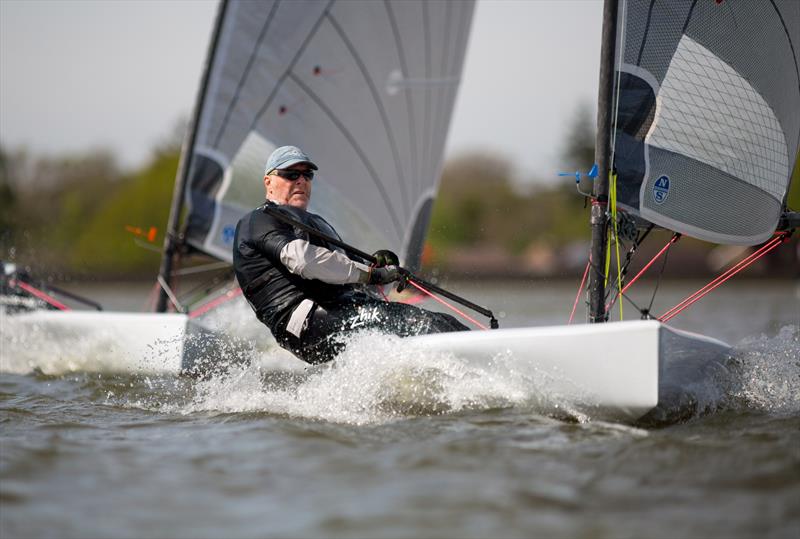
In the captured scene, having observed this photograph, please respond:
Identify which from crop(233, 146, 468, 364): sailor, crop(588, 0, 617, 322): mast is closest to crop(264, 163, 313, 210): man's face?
crop(233, 146, 468, 364): sailor

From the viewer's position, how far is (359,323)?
3.85 metres

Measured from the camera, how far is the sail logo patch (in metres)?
4.05

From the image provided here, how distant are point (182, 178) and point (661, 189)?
12.7ft

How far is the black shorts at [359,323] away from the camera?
3828mm

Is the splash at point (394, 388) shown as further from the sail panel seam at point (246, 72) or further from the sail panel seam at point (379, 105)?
the sail panel seam at point (379, 105)

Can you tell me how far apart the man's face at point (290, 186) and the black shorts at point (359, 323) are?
50 cm

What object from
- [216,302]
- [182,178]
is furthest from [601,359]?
[182,178]

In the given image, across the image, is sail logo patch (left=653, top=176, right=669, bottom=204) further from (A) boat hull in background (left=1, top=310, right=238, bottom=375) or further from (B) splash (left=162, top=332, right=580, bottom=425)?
(A) boat hull in background (left=1, top=310, right=238, bottom=375)

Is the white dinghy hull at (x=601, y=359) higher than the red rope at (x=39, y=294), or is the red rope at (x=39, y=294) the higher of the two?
the red rope at (x=39, y=294)

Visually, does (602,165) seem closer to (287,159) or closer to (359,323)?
(359,323)

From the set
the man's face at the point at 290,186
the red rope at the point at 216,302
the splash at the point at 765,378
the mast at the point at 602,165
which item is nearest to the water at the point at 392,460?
the splash at the point at 765,378

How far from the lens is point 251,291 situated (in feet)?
13.1

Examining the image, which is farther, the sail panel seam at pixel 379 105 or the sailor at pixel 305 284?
the sail panel seam at pixel 379 105

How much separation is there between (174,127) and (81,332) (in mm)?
33770
